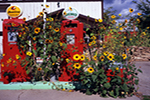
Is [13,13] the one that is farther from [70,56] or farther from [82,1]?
[82,1]

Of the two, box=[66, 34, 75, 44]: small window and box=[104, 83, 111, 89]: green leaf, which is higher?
box=[66, 34, 75, 44]: small window

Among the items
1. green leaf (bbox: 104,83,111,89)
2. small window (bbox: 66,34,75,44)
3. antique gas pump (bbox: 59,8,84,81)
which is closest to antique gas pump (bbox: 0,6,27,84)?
antique gas pump (bbox: 59,8,84,81)

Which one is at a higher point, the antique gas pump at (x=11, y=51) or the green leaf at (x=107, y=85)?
the antique gas pump at (x=11, y=51)

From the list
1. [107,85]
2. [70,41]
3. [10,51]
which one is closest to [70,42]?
[70,41]

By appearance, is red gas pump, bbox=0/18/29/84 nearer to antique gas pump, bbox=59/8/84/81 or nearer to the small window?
antique gas pump, bbox=59/8/84/81

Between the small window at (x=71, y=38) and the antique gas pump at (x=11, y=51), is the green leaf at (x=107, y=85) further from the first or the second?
the antique gas pump at (x=11, y=51)

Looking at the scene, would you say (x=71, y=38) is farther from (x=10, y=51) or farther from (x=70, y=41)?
(x=10, y=51)

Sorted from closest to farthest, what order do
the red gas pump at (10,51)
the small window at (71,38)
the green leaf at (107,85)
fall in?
the green leaf at (107,85)
the red gas pump at (10,51)
the small window at (71,38)

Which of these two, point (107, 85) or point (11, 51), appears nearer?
point (107, 85)

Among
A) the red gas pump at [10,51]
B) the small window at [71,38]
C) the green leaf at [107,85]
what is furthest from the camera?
the small window at [71,38]

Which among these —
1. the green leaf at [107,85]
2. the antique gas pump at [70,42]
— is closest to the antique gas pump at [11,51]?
the antique gas pump at [70,42]

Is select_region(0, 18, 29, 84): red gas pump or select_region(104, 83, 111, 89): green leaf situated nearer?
select_region(104, 83, 111, 89): green leaf

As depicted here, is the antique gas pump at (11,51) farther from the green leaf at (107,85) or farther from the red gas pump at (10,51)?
the green leaf at (107,85)

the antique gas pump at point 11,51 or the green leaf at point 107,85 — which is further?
the antique gas pump at point 11,51
